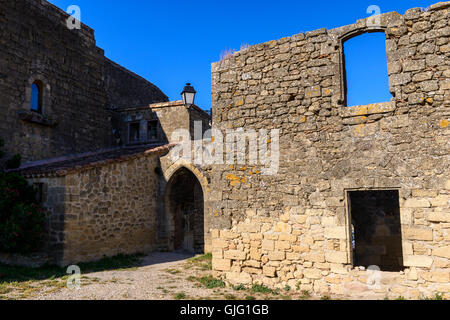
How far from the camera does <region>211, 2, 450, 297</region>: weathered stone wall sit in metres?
5.06

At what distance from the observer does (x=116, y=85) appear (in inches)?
631

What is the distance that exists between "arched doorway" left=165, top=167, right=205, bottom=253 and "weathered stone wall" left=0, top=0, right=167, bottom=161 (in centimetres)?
433

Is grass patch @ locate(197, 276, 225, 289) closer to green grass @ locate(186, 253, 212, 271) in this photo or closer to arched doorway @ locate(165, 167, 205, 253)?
green grass @ locate(186, 253, 212, 271)

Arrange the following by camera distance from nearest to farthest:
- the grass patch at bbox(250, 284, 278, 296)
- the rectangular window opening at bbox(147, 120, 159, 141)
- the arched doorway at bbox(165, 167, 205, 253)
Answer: the grass patch at bbox(250, 284, 278, 296)
the arched doorway at bbox(165, 167, 205, 253)
the rectangular window opening at bbox(147, 120, 159, 141)

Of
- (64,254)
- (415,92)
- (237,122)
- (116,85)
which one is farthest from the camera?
(116,85)

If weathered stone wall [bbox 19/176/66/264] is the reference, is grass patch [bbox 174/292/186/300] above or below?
below

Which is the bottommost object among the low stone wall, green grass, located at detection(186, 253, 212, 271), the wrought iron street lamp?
green grass, located at detection(186, 253, 212, 271)

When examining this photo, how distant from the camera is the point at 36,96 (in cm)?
1180

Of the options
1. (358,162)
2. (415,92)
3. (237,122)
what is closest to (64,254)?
(237,122)

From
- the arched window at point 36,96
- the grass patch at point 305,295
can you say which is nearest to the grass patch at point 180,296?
the grass patch at point 305,295

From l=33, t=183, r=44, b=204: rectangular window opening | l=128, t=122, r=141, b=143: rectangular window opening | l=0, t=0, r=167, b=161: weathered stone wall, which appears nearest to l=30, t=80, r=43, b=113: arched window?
l=0, t=0, r=167, b=161: weathered stone wall
